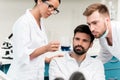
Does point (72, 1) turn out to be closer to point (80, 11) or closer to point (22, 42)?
point (80, 11)

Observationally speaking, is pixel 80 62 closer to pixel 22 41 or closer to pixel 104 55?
pixel 104 55

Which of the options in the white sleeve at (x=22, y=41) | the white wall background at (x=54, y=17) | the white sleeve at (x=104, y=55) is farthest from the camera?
the white wall background at (x=54, y=17)

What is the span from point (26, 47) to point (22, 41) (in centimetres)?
5

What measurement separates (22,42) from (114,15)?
5.83ft

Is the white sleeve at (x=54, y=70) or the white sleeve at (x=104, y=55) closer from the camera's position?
the white sleeve at (x=54, y=70)

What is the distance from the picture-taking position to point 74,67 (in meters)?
2.02

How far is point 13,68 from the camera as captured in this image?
1.85m

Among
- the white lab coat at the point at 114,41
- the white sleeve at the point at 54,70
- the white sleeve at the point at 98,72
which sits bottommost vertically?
the white sleeve at the point at 98,72

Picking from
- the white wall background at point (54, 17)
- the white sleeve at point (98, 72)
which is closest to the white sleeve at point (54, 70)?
the white sleeve at point (98, 72)

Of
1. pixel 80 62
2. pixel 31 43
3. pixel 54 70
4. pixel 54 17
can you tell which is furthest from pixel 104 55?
pixel 54 17

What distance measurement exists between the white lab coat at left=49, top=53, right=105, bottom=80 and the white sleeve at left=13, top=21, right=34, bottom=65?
0.30 m

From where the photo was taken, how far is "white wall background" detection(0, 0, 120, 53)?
291cm

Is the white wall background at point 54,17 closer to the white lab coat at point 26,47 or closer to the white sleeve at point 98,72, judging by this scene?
the white sleeve at point 98,72

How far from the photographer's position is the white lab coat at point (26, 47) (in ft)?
5.51
